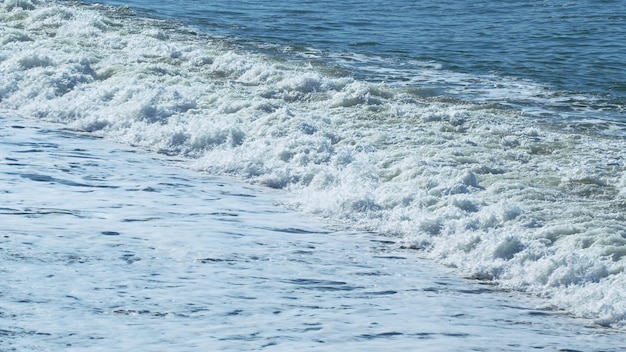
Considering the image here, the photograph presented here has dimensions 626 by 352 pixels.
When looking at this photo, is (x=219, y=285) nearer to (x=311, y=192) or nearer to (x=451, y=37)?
(x=311, y=192)

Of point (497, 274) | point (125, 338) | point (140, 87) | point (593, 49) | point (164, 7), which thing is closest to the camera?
point (125, 338)

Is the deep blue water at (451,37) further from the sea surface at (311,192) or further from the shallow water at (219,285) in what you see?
the shallow water at (219,285)

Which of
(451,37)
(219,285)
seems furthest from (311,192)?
(451,37)

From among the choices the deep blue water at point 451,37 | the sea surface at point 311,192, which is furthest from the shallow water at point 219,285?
the deep blue water at point 451,37

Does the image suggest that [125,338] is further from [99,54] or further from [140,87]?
[99,54]

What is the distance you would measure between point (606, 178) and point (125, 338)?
5.53m

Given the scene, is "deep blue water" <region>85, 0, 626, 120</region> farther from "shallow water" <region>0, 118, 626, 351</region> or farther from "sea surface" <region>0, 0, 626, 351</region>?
"shallow water" <region>0, 118, 626, 351</region>

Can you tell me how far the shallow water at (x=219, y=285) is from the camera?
6.70 meters

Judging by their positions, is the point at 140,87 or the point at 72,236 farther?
Answer: the point at 140,87

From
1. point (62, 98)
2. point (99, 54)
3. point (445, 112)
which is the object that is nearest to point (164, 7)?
point (99, 54)

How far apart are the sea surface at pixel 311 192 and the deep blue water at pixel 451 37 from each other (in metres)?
0.10

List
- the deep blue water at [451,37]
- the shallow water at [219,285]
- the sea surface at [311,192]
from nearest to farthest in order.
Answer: the shallow water at [219,285], the sea surface at [311,192], the deep blue water at [451,37]

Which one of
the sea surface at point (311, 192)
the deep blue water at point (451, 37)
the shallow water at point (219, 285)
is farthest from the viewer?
the deep blue water at point (451, 37)

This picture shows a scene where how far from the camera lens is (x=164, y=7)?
23828mm
